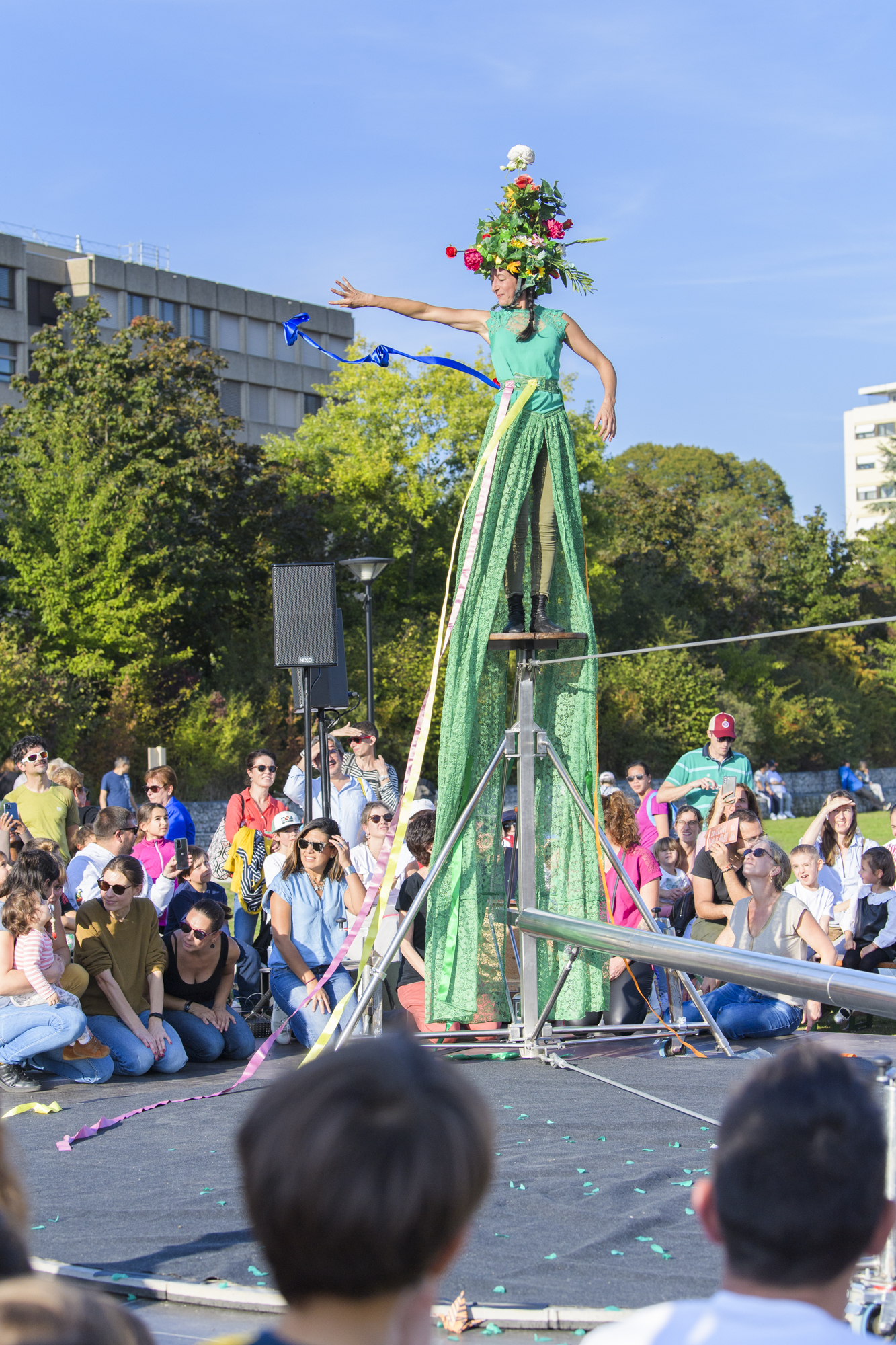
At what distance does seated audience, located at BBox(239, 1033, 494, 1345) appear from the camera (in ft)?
3.42

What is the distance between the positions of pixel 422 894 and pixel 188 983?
1.79 m

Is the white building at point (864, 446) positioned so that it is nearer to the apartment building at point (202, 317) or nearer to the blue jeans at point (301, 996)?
the apartment building at point (202, 317)

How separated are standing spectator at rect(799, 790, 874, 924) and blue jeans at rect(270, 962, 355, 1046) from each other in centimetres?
272

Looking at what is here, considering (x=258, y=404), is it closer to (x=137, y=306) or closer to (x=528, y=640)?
(x=137, y=306)

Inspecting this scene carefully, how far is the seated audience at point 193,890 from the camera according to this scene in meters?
6.57

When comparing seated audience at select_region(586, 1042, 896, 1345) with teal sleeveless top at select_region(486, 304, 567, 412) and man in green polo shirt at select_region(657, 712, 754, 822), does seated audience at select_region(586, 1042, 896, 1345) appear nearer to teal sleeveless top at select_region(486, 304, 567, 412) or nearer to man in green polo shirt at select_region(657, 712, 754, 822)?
teal sleeveless top at select_region(486, 304, 567, 412)

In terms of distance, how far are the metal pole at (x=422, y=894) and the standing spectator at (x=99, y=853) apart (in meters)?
1.97

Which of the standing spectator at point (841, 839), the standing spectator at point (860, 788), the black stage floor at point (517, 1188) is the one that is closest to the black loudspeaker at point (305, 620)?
the standing spectator at point (841, 839)

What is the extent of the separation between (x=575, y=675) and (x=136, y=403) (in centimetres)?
2075

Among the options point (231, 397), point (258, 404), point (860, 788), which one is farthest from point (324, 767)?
point (258, 404)

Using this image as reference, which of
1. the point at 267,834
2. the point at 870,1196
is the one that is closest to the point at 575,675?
the point at 267,834

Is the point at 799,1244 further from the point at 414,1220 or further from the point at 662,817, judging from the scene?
the point at 662,817

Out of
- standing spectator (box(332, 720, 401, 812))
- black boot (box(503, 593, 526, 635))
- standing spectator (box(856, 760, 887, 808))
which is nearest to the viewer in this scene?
black boot (box(503, 593, 526, 635))

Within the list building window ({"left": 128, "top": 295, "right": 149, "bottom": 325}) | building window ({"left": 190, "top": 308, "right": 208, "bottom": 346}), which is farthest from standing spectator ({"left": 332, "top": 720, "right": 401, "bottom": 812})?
Answer: building window ({"left": 190, "top": 308, "right": 208, "bottom": 346})
